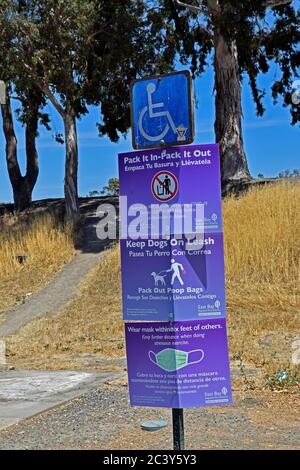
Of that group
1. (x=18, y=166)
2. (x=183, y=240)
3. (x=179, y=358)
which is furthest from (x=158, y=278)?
(x=18, y=166)

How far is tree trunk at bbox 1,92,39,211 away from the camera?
24656mm

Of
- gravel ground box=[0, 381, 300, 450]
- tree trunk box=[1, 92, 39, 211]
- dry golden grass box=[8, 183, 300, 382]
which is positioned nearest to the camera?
gravel ground box=[0, 381, 300, 450]

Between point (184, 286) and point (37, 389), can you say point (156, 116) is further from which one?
point (37, 389)

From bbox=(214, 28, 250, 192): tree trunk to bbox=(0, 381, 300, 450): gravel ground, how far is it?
13981 mm

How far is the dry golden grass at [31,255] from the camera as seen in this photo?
53.7ft

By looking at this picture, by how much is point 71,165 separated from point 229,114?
16.0 feet

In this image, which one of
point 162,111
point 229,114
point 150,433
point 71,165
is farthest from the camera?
point 229,114

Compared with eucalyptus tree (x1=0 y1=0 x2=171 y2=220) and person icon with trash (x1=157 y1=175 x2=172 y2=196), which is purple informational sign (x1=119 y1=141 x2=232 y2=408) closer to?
person icon with trash (x1=157 y1=175 x2=172 y2=196)

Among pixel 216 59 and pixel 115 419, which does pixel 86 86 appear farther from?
pixel 115 419

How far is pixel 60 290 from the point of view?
1563cm

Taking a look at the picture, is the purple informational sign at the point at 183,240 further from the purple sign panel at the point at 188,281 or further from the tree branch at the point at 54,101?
the tree branch at the point at 54,101

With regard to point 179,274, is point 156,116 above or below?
above

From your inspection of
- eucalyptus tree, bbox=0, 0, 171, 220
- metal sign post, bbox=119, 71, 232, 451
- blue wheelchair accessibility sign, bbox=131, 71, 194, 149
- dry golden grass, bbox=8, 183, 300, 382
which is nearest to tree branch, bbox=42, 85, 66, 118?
eucalyptus tree, bbox=0, 0, 171, 220

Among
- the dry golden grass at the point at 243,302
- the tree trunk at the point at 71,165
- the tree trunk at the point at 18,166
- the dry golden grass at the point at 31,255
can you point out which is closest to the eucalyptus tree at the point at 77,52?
the tree trunk at the point at 71,165
